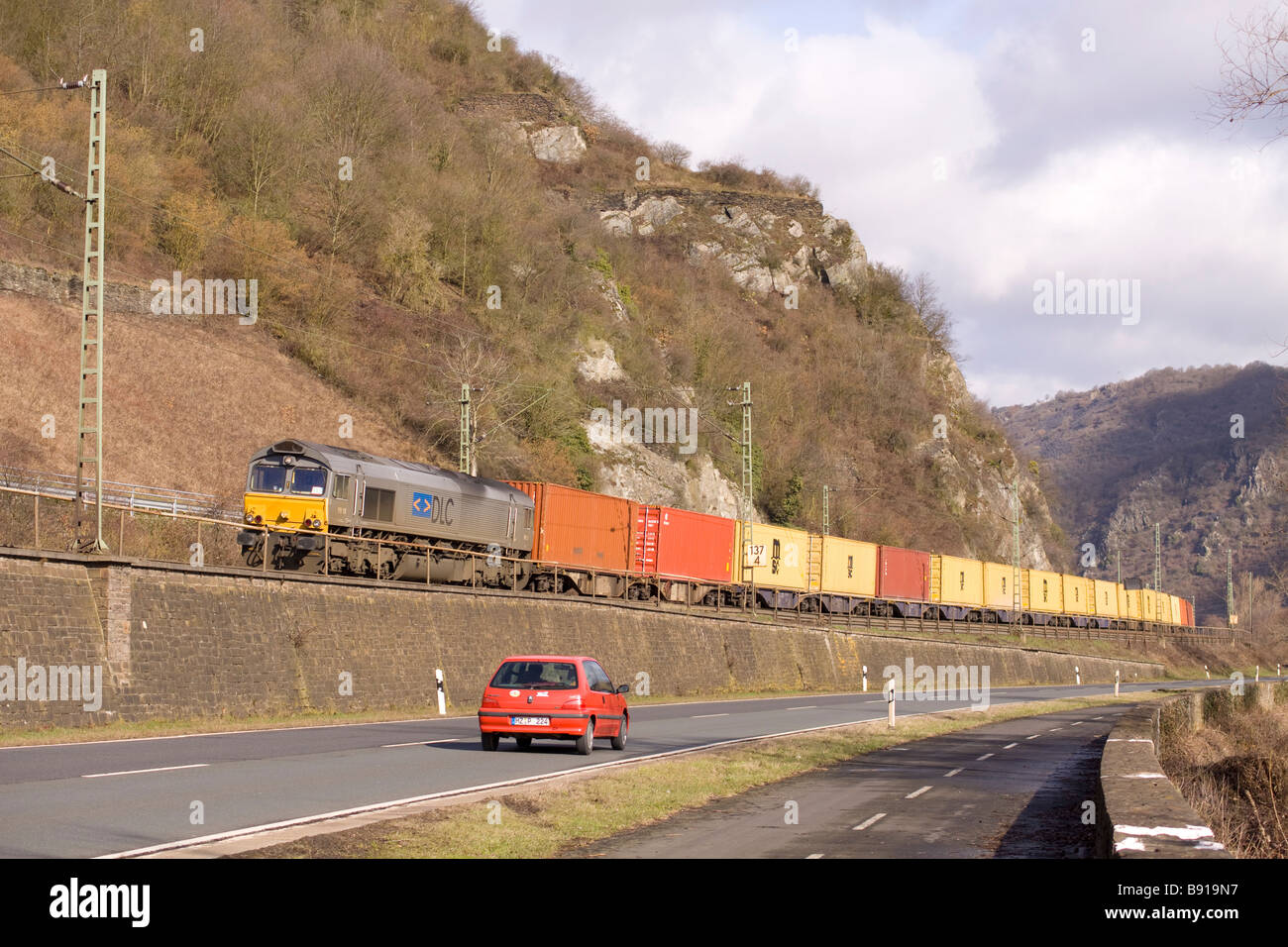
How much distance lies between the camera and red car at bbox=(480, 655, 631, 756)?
59.8 feet

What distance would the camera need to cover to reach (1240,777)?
1844 cm

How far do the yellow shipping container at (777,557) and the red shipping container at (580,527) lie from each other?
725 centimetres

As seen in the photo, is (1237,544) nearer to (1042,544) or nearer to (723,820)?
(1042,544)

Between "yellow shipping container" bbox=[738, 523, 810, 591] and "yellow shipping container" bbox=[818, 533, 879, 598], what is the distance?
3.55 ft

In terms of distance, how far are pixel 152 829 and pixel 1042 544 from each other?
4676 inches

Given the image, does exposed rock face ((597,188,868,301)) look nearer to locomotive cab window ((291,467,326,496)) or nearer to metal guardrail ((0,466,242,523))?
metal guardrail ((0,466,242,523))

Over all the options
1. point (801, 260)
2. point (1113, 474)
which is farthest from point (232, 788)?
point (1113, 474)

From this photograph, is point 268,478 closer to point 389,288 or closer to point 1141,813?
point 1141,813

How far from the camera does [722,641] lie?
45938mm

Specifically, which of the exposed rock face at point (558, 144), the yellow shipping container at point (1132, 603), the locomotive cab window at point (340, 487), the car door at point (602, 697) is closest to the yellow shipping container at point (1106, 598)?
the yellow shipping container at point (1132, 603)
